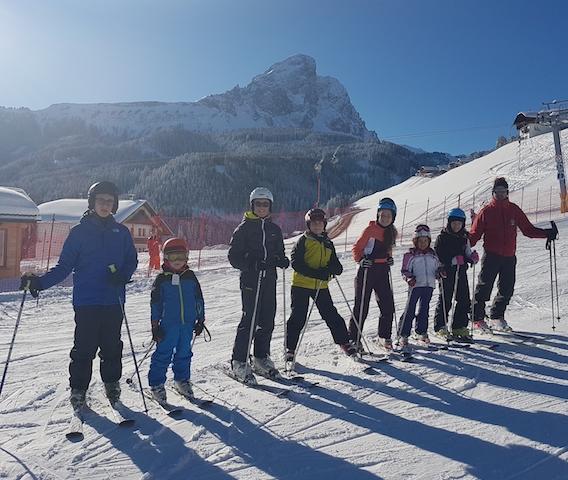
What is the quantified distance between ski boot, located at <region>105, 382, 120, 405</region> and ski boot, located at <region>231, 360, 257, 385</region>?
1.12 m

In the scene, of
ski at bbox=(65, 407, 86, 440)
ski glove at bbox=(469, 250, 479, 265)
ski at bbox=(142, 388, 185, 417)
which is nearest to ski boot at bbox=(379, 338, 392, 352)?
ski glove at bbox=(469, 250, 479, 265)

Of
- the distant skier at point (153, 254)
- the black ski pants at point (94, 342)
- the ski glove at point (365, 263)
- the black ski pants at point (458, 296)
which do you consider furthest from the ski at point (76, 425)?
the distant skier at point (153, 254)

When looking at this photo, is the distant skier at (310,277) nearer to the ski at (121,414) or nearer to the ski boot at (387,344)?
the ski boot at (387,344)

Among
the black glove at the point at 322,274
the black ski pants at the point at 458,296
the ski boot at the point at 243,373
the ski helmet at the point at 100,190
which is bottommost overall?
the ski boot at the point at 243,373

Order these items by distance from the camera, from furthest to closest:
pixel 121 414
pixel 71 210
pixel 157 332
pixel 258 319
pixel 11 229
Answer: pixel 71 210 → pixel 11 229 → pixel 258 319 → pixel 157 332 → pixel 121 414

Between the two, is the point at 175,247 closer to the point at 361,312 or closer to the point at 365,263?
the point at 365,263

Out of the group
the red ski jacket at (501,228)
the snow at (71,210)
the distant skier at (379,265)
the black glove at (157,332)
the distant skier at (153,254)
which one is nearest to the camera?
the black glove at (157,332)

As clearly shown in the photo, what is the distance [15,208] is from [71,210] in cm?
1762

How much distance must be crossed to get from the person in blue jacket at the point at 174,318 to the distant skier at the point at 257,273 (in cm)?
58

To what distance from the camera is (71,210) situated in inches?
1315

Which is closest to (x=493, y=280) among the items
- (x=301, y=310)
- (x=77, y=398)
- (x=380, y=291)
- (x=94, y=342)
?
(x=380, y=291)

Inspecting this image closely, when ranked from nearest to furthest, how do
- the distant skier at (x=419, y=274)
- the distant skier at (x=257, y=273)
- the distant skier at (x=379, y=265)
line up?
the distant skier at (x=257, y=273), the distant skier at (x=379, y=265), the distant skier at (x=419, y=274)

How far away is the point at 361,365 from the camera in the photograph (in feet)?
16.6

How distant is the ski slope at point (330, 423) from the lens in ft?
9.84
